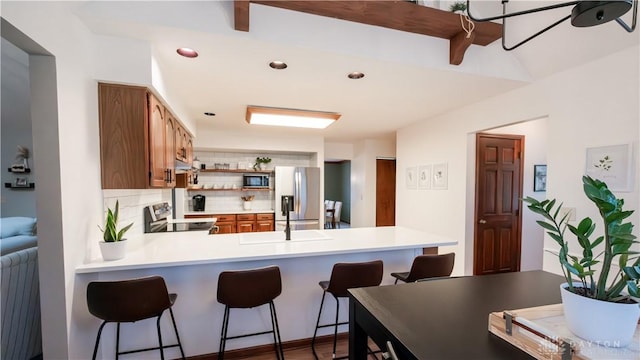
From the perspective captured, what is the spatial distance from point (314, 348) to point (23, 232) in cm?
280

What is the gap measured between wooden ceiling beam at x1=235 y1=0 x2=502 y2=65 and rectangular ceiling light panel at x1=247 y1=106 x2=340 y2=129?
1.42m

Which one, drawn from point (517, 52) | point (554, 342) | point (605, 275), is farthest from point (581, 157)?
point (554, 342)

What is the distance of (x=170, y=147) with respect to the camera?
109 inches

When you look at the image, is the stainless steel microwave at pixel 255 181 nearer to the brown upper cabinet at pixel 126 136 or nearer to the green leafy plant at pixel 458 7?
the brown upper cabinet at pixel 126 136

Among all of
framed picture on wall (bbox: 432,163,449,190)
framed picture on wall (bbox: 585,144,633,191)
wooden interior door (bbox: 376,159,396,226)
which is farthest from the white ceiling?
wooden interior door (bbox: 376,159,396,226)

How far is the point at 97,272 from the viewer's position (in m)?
1.81

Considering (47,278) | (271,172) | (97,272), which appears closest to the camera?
(47,278)

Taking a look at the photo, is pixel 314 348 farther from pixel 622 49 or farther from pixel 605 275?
pixel 622 49

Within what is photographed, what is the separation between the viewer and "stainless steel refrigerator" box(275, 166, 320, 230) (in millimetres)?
5316

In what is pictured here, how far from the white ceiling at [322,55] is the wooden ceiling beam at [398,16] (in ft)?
0.18

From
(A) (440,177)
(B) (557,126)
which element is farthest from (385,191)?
(B) (557,126)

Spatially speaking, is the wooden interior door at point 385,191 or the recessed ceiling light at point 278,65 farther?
the wooden interior door at point 385,191

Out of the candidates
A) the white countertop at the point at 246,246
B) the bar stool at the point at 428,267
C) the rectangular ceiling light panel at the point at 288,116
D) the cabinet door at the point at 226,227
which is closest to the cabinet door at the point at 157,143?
the white countertop at the point at 246,246

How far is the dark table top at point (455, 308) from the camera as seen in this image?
72 centimetres
